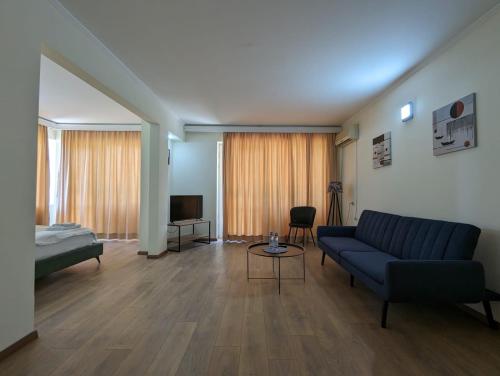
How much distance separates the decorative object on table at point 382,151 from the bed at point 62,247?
4676 mm

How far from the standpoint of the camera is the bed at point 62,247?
131 inches

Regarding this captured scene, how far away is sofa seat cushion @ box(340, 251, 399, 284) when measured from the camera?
2.51 m

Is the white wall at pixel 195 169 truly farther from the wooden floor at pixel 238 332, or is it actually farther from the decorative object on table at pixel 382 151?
the decorative object on table at pixel 382 151

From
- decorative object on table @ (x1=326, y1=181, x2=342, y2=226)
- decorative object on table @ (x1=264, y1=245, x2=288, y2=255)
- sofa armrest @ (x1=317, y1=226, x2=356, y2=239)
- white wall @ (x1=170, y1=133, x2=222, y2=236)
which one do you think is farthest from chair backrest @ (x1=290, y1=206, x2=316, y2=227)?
decorative object on table @ (x1=264, y1=245, x2=288, y2=255)

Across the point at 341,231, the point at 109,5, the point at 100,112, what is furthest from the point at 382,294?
the point at 100,112

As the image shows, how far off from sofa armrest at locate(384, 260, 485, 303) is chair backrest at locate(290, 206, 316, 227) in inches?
136

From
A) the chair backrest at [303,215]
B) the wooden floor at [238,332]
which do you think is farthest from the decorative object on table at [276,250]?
the chair backrest at [303,215]

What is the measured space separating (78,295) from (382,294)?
3.17 m

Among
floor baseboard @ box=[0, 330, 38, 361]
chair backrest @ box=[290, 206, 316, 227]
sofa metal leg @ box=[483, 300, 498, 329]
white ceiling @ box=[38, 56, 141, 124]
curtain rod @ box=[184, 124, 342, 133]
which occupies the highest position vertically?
white ceiling @ box=[38, 56, 141, 124]

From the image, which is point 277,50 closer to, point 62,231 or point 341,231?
point 341,231

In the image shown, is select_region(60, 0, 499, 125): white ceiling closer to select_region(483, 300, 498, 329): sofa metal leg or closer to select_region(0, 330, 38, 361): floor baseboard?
select_region(483, 300, 498, 329): sofa metal leg

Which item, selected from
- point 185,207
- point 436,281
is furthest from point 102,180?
point 436,281

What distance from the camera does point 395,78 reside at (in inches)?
144

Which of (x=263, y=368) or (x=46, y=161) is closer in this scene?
(x=263, y=368)
